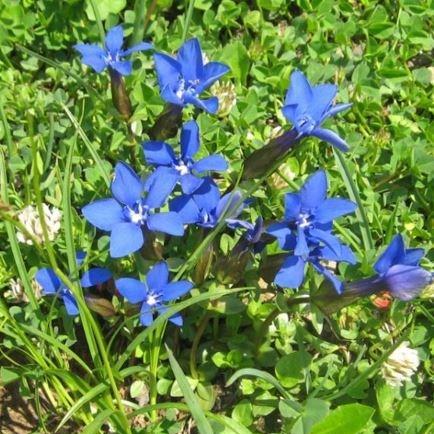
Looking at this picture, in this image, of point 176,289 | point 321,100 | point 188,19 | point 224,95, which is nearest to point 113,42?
point 188,19

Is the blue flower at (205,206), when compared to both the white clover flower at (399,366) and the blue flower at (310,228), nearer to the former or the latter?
the blue flower at (310,228)

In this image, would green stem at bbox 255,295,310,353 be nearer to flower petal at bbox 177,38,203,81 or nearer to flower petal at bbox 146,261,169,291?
flower petal at bbox 146,261,169,291

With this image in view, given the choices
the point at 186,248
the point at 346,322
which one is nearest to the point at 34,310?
the point at 186,248

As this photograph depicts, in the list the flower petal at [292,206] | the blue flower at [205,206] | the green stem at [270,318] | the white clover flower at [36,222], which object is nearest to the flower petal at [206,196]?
the blue flower at [205,206]

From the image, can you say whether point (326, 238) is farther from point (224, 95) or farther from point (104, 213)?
point (224, 95)

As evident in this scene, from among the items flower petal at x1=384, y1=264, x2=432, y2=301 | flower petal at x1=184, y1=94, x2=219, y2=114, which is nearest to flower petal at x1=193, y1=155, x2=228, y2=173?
flower petal at x1=184, y1=94, x2=219, y2=114

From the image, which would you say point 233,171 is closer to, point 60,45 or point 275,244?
point 275,244

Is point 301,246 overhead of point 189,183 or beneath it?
beneath
